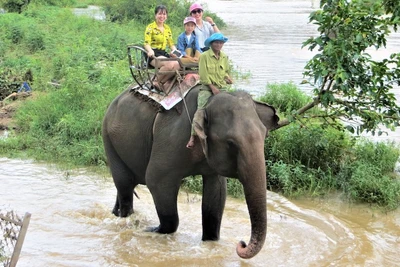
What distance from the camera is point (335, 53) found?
640 cm

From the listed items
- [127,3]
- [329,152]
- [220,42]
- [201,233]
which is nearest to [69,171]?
[201,233]

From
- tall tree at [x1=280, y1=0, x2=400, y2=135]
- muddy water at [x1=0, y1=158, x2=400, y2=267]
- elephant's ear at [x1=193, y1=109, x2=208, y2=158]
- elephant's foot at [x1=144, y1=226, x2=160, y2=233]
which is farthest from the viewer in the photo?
tall tree at [x1=280, y1=0, x2=400, y2=135]

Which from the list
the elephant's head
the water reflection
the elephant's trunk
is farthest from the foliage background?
the elephant's trunk

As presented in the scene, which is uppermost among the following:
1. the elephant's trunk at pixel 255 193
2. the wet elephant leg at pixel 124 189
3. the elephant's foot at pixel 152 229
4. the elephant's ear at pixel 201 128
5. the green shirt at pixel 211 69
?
the green shirt at pixel 211 69

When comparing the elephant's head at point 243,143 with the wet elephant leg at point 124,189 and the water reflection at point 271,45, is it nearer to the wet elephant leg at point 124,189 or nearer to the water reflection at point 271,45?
the wet elephant leg at point 124,189

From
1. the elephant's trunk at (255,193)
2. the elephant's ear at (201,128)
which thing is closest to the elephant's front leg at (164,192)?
the elephant's ear at (201,128)

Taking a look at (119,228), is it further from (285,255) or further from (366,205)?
(366,205)

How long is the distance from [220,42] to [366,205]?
298 centimetres

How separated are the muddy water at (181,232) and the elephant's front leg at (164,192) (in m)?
0.40

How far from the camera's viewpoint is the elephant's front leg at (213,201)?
5.57m

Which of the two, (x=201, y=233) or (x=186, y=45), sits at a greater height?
(x=186, y=45)

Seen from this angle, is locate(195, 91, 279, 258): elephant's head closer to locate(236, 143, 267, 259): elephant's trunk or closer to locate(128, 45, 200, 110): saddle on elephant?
locate(236, 143, 267, 259): elephant's trunk

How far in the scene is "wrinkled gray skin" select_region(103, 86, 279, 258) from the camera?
4.44 m

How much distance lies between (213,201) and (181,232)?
752mm
